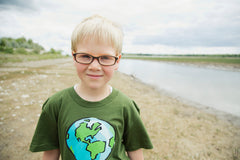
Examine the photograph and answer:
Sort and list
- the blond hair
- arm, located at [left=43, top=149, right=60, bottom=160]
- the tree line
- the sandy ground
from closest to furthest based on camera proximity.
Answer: the blond hair → arm, located at [left=43, top=149, right=60, bottom=160] → the sandy ground → the tree line

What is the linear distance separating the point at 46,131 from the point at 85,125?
0.41 meters

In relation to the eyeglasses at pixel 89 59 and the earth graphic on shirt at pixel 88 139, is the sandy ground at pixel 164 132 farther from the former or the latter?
the eyeglasses at pixel 89 59

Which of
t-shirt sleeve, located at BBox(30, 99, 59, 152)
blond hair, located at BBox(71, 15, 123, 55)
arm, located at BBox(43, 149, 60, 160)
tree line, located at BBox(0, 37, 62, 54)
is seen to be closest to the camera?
blond hair, located at BBox(71, 15, 123, 55)

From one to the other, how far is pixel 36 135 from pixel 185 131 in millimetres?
4279

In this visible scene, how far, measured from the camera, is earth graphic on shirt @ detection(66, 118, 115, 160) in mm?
1120

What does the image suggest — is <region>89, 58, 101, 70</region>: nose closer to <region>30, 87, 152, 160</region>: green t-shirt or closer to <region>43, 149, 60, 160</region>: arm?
<region>30, 87, 152, 160</region>: green t-shirt

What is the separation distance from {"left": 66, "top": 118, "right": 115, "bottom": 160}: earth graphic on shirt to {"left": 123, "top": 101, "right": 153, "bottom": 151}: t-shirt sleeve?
0.24 metres

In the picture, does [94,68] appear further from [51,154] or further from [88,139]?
[51,154]

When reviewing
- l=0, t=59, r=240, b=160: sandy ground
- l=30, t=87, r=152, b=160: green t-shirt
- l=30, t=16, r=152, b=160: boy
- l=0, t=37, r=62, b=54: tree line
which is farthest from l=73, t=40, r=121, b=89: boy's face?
l=0, t=37, r=62, b=54: tree line

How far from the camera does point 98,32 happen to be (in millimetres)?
1074

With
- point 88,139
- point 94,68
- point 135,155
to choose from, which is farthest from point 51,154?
point 94,68

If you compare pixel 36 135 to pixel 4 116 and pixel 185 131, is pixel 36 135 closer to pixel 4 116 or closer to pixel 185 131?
pixel 4 116

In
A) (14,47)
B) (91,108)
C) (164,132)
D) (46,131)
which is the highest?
(91,108)

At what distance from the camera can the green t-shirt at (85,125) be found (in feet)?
3.70
